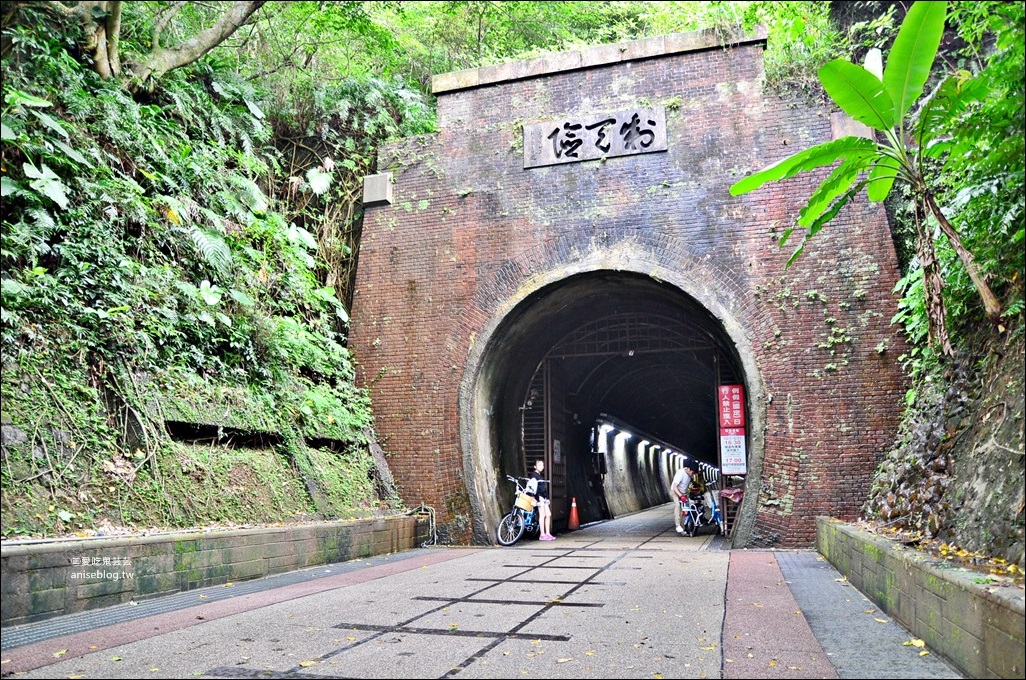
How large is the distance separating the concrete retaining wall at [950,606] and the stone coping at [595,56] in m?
8.08

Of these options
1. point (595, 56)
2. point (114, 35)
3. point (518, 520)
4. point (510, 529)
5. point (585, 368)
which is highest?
point (595, 56)

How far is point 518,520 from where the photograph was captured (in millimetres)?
11961

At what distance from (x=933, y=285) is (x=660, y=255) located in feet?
15.9

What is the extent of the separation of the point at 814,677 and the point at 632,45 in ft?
33.2

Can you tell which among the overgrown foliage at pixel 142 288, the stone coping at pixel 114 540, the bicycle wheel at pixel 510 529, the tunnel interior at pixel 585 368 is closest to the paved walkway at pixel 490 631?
the stone coping at pixel 114 540

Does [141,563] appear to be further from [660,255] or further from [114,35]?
[660,255]

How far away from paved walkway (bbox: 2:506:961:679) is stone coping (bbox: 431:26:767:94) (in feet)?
25.6

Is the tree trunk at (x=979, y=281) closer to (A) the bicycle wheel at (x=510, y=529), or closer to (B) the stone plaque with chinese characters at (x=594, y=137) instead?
(B) the stone plaque with chinese characters at (x=594, y=137)

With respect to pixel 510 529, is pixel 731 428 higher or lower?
higher

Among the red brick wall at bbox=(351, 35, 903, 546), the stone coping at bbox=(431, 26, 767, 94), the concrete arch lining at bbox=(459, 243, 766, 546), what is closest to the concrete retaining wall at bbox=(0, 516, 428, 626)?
the concrete arch lining at bbox=(459, 243, 766, 546)

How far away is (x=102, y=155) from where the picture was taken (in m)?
9.12

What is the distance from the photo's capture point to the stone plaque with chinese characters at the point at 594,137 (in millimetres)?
11500

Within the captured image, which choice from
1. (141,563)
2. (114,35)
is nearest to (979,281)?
(141,563)

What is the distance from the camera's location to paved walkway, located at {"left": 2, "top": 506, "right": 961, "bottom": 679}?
4055 millimetres
